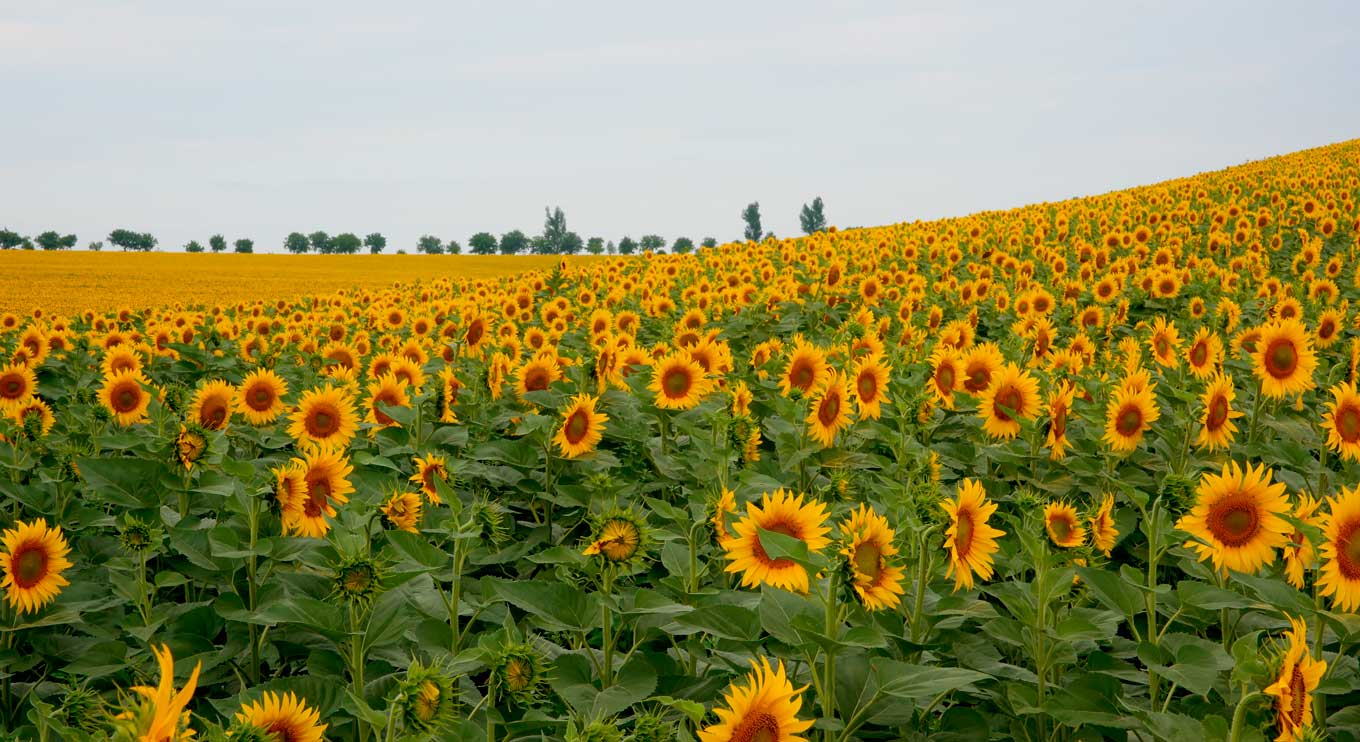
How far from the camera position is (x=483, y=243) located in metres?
103

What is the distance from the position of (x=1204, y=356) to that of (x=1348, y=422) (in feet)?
6.41

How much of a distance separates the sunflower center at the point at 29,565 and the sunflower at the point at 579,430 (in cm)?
205

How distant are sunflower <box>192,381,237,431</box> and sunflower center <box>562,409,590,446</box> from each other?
187 centimetres

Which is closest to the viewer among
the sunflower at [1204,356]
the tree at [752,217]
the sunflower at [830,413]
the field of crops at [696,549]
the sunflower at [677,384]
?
the field of crops at [696,549]

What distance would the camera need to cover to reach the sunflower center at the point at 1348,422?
3.62m

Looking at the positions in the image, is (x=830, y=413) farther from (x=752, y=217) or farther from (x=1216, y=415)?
(x=752, y=217)

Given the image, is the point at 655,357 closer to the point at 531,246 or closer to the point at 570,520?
the point at 570,520

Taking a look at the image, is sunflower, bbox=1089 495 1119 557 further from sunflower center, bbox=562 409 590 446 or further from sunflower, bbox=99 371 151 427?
sunflower, bbox=99 371 151 427

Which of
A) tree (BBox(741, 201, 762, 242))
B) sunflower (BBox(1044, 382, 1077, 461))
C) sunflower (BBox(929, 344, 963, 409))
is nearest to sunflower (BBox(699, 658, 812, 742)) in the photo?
sunflower (BBox(1044, 382, 1077, 461))

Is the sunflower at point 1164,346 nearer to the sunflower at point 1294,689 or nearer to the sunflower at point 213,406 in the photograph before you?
the sunflower at point 1294,689

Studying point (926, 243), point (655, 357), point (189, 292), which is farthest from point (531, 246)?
point (655, 357)

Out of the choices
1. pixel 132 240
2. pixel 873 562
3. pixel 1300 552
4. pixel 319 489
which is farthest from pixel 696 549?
pixel 132 240

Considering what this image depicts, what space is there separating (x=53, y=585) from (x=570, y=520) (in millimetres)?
2116

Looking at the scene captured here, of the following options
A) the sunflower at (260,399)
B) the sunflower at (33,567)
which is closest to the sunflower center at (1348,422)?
the sunflower at (33,567)
